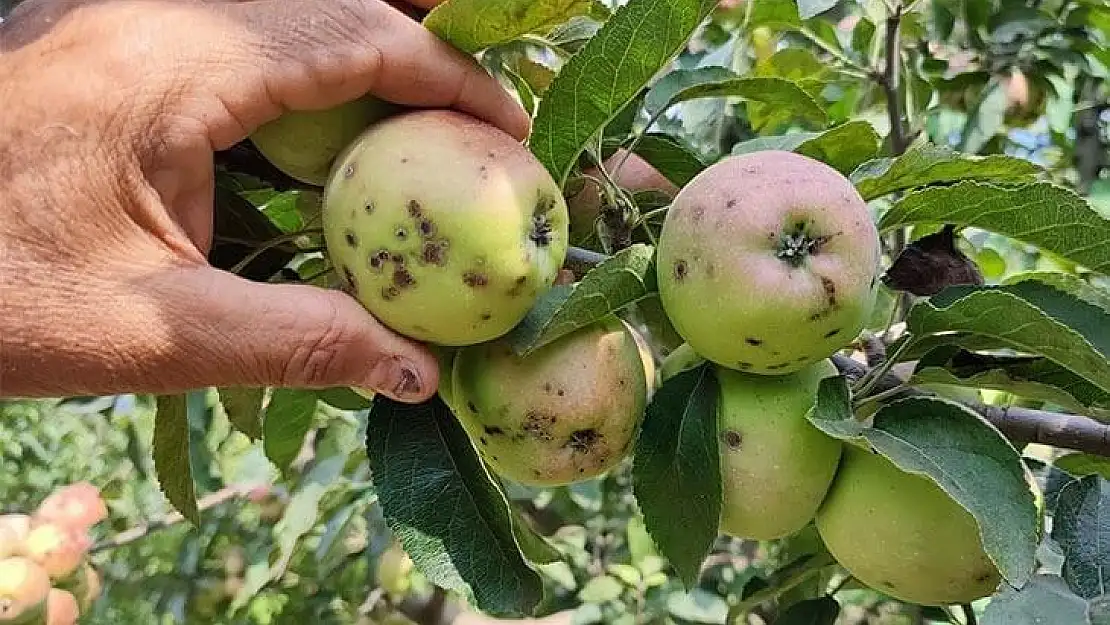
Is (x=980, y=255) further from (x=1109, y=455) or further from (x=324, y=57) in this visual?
(x=324, y=57)

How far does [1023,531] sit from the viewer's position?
765 millimetres

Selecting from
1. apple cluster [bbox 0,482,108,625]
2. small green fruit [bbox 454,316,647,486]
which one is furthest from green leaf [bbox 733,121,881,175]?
apple cluster [bbox 0,482,108,625]

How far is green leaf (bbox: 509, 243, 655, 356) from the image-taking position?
0.82 m

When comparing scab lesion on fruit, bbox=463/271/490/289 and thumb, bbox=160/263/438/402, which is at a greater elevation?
scab lesion on fruit, bbox=463/271/490/289

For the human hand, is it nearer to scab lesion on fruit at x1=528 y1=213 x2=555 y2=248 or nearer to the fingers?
the fingers

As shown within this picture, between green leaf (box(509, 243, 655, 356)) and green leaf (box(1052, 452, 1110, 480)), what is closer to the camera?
green leaf (box(509, 243, 655, 356))

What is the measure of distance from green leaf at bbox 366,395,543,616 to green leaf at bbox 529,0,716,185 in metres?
0.25

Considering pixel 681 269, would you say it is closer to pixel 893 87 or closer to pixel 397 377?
pixel 397 377

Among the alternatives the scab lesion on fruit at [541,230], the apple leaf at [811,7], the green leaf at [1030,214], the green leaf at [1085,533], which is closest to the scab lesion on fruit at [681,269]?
the scab lesion on fruit at [541,230]

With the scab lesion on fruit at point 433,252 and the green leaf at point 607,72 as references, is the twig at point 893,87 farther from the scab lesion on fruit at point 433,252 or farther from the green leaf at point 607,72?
the scab lesion on fruit at point 433,252

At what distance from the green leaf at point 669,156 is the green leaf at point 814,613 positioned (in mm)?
475

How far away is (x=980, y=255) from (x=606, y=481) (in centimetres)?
111

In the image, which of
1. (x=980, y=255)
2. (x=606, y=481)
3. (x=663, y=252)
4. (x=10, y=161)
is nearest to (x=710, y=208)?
(x=663, y=252)

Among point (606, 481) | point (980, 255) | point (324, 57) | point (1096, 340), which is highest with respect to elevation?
point (324, 57)
